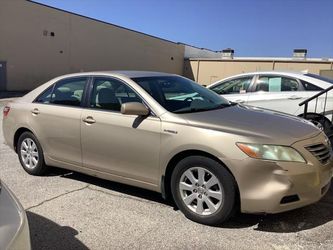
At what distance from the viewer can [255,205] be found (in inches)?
156

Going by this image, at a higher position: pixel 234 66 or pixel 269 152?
pixel 234 66

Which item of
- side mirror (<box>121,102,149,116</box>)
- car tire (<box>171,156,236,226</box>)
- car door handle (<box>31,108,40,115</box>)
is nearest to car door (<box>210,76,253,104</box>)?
car door handle (<box>31,108,40,115</box>)

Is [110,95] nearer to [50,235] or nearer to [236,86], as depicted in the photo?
[50,235]

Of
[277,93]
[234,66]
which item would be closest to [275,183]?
[277,93]

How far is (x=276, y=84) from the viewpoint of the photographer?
862cm

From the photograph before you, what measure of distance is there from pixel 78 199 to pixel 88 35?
2850cm

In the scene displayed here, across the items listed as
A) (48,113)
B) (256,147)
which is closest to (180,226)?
(256,147)

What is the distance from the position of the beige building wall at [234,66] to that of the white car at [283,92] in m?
A: 26.7

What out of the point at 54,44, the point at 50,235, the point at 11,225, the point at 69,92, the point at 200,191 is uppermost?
the point at 54,44

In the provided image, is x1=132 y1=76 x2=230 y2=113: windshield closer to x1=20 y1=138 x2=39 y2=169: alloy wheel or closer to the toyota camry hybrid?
the toyota camry hybrid

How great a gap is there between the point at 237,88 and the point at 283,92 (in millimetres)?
971

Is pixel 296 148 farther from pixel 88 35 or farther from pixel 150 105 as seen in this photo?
pixel 88 35

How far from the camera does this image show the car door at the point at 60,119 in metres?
5.39

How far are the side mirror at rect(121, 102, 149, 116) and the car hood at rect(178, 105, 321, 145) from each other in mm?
456
